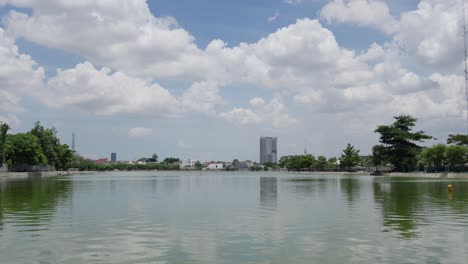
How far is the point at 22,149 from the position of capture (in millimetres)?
138375

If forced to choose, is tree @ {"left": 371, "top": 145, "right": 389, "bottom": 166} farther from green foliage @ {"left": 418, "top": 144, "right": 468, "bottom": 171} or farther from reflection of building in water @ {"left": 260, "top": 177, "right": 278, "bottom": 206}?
reflection of building in water @ {"left": 260, "top": 177, "right": 278, "bottom": 206}

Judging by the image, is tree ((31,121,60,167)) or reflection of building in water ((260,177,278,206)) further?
tree ((31,121,60,167))

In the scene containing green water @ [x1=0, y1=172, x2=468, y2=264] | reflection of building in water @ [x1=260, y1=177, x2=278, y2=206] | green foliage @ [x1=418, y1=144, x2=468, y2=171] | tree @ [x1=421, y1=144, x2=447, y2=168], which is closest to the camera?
green water @ [x1=0, y1=172, x2=468, y2=264]

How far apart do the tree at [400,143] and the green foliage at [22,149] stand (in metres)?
114

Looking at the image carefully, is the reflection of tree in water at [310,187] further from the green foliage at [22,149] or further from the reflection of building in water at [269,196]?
the green foliage at [22,149]

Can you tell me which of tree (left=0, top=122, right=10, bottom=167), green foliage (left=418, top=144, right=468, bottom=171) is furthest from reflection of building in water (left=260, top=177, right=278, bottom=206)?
tree (left=0, top=122, right=10, bottom=167)

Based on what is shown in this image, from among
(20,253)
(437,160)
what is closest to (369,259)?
(20,253)

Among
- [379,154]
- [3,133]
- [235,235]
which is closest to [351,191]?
[235,235]

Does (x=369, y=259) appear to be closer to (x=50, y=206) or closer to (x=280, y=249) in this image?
(x=280, y=249)

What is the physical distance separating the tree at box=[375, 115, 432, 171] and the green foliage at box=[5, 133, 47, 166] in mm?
113908

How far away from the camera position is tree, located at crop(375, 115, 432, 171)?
162125mm

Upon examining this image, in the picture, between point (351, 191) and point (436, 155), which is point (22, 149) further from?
point (436, 155)

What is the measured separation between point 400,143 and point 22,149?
123 meters

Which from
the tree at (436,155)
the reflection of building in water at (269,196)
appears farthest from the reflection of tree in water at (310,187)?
the tree at (436,155)
